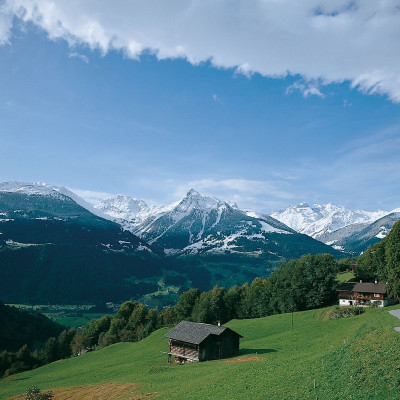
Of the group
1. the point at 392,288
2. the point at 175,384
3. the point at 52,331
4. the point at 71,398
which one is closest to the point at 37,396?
the point at 71,398

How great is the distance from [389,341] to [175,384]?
2624cm

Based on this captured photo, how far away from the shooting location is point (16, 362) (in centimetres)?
9938

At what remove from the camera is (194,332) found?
212ft

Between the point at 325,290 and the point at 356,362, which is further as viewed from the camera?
the point at 325,290

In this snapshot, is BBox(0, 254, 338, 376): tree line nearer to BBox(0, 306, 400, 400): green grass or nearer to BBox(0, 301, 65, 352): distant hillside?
BBox(0, 306, 400, 400): green grass

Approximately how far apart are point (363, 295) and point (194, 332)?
50.4 meters

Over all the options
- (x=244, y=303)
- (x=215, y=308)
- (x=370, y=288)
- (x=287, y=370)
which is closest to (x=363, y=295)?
(x=370, y=288)

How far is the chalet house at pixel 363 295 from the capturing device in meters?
86.0

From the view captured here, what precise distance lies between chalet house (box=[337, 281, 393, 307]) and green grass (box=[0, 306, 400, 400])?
11.1 meters

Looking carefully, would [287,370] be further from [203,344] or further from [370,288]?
[370,288]

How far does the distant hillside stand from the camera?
495 ft

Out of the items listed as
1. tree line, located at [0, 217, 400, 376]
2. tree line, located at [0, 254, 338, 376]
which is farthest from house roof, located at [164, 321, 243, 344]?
tree line, located at [0, 217, 400, 376]

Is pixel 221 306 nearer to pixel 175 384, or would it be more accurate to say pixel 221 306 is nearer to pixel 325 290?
pixel 325 290

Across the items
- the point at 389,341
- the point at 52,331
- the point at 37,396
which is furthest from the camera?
the point at 52,331
